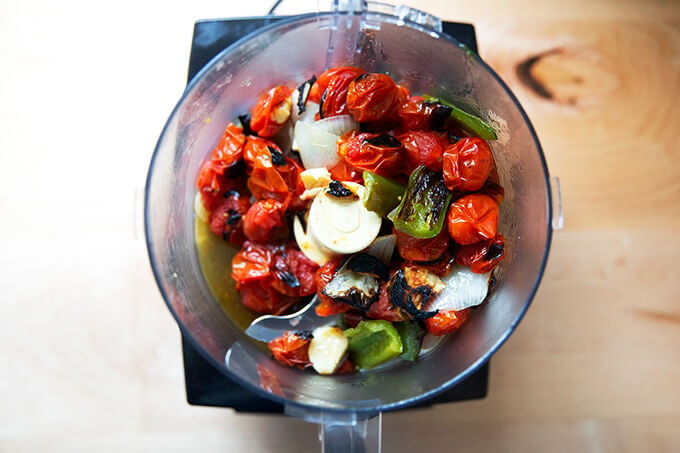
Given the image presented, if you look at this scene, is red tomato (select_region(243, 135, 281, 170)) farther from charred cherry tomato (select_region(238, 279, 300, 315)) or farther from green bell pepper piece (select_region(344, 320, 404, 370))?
green bell pepper piece (select_region(344, 320, 404, 370))

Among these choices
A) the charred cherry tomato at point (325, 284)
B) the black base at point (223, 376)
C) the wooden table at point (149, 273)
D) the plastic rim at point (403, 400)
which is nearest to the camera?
the plastic rim at point (403, 400)

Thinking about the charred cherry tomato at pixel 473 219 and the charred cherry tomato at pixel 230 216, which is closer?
the charred cherry tomato at pixel 473 219

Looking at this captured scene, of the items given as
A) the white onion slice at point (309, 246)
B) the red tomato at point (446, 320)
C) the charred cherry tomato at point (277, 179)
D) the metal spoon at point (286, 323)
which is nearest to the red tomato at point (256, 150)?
the charred cherry tomato at point (277, 179)

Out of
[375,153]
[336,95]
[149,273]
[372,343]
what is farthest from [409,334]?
[149,273]

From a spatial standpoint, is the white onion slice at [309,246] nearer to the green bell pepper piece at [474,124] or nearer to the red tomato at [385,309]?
the red tomato at [385,309]

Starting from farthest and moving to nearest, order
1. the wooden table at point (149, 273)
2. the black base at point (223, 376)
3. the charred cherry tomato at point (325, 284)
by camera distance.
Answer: the wooden table at point (149, 273)
the black base at point (223, 376)
the charred cherry tomato at point (325, 284)

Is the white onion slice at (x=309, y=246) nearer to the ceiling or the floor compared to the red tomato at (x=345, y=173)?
nearer to the floor

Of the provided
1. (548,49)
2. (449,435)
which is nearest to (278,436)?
(449,435)
